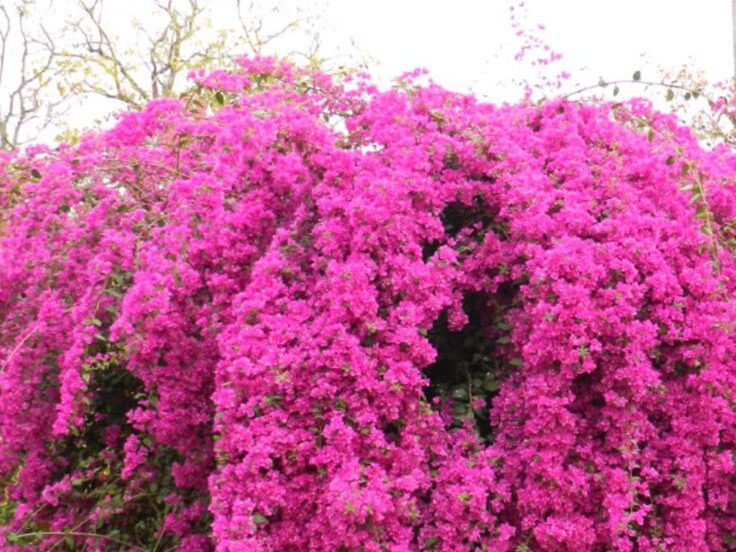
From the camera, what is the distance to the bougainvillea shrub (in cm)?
270

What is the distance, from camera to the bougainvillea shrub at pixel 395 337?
2695mm

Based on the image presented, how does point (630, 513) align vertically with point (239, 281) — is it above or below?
below

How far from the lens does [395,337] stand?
8.95ft

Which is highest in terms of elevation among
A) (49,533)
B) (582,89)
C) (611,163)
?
(582,89)

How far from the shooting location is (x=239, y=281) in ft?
10.2

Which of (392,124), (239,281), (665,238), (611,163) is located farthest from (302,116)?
(665,238)

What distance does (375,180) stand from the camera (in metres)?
2.95

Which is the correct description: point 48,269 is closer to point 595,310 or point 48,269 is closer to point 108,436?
point 108,436

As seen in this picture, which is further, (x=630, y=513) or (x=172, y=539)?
(x=172, y=539)

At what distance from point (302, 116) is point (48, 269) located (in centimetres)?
116

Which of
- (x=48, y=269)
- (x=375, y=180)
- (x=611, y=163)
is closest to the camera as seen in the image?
(x=375, y=180)

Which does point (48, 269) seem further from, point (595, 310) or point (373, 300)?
point (595, 310)

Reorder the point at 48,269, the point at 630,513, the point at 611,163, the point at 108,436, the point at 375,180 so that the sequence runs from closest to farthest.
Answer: the point at 630,513
the point at 375,180
the point at 611,163
the point at 48,269
the point at 108,436

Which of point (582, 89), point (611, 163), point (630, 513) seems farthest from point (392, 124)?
point (630, 513)
